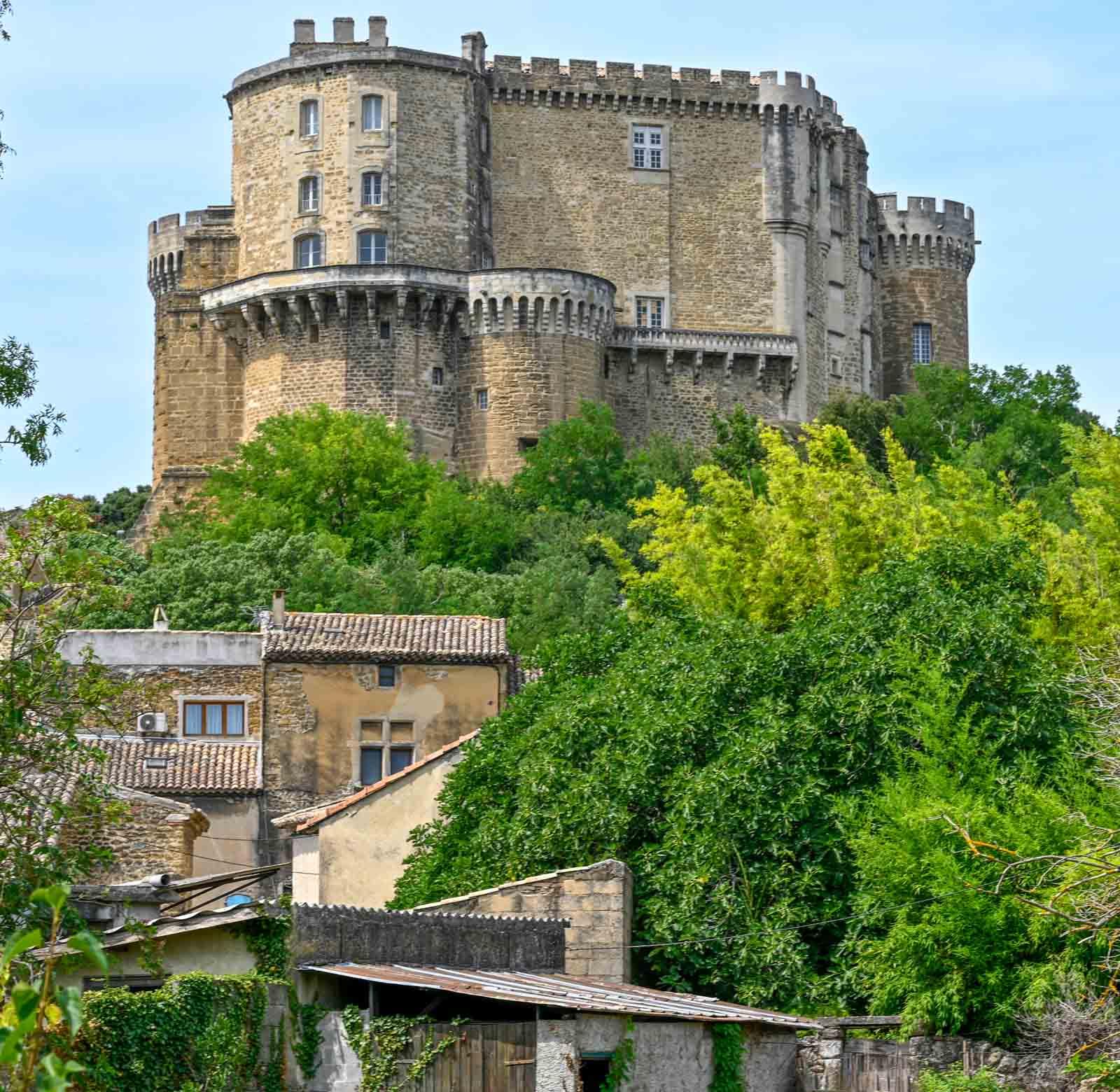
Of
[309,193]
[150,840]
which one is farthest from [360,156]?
[150,840]

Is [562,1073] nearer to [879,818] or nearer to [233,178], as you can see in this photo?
[879,818]

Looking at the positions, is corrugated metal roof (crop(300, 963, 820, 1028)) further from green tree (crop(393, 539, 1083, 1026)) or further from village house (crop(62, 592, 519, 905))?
village house (crop(62, 592, 519, 905))

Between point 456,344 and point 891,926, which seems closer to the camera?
point 891,926

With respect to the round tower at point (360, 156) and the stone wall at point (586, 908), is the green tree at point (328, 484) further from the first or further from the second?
the stone wall at point (586, 908)

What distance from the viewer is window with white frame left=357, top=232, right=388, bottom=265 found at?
75000 mm

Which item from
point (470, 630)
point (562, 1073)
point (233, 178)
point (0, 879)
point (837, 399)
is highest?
point (233, 178)

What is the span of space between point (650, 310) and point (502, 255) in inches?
189

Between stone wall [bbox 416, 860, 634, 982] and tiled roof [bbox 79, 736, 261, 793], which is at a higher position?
tiled roof [bbox 79, 736, 261, 793]

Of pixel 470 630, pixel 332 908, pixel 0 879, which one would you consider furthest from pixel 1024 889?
pixel 470 630

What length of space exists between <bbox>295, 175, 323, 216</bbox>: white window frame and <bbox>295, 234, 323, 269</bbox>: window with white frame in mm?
680

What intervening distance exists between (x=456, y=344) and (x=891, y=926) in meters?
47.0

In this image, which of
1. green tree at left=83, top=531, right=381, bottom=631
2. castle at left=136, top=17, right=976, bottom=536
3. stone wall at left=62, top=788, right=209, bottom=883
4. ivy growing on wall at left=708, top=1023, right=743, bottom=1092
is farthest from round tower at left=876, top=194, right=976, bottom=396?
ivy growing on wall at left=708, top=1023, right=743, bottom=1092

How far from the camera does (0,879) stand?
23.1 m

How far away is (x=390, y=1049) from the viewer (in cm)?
2452
